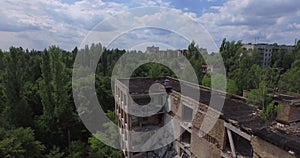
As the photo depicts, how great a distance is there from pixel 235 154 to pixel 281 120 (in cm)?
306

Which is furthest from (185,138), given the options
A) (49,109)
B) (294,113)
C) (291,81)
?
(291,81)

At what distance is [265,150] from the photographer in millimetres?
6703

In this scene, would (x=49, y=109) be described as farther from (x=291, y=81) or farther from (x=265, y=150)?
(x=291, y=81)

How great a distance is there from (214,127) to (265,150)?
247cm

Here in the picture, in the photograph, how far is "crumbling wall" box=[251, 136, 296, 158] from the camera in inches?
242

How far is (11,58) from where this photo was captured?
1983 centimetres

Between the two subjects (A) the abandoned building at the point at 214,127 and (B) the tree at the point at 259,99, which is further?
(B) the tree at the point at 259,99

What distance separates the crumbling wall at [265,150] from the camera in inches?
242

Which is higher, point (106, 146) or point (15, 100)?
point (15, 100)

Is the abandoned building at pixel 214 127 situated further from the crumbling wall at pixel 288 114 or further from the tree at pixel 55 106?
the tree at pixel 55 106

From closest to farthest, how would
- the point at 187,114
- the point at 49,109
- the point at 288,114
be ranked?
the point at 288,114, the point at 187,114, the point at 49,109

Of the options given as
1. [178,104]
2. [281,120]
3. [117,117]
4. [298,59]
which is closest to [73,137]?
[117,117]

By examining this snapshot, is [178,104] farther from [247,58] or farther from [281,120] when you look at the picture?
[247,58]

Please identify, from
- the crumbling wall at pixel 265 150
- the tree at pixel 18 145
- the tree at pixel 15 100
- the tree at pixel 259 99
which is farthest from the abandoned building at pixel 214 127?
the tree at pixel 15 100
